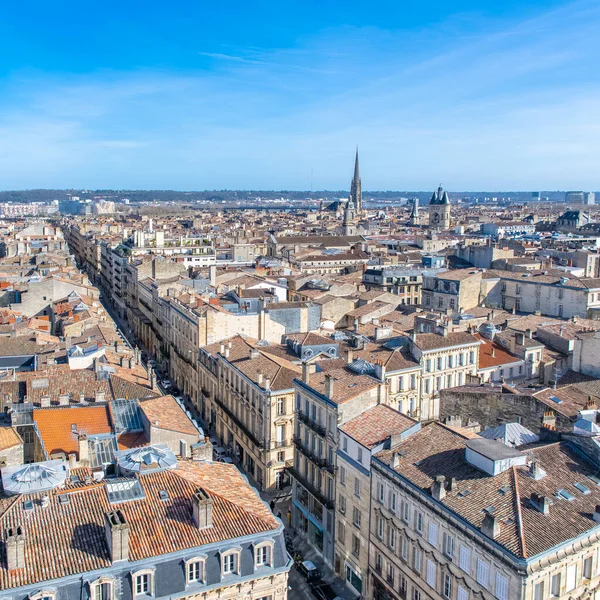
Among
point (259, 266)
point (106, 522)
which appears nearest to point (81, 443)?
point (106, 522)

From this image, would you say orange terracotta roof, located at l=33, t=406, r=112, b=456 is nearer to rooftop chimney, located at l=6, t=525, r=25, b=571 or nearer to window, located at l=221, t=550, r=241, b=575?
rooftop chimney, located at l=6, t=525, r=25, b=571

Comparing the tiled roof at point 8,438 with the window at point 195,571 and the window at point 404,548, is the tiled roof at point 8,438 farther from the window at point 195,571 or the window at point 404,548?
the window at point 404,548

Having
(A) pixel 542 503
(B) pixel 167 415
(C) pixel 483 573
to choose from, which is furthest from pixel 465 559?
(B) pixel 167 415

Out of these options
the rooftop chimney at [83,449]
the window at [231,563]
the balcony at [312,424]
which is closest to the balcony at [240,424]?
the balcony at [312,424]

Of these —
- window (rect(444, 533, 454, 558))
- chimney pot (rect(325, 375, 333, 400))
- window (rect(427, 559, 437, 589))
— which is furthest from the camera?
chimney pot (rect(325, 375, 333, 400))

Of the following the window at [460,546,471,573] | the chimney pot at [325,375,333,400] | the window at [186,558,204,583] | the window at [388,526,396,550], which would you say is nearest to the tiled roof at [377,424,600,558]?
the window at [460,546,471,573]

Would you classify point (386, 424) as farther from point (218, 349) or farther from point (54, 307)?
point (54, 307)
